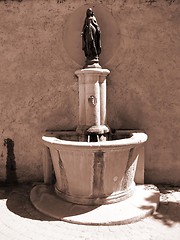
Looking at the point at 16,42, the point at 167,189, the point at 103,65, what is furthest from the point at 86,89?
the point at 167,189

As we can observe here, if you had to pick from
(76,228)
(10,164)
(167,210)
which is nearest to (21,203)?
(10,164)

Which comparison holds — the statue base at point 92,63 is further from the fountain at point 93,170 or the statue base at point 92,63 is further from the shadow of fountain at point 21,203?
the shadow of fountain at point 21,203

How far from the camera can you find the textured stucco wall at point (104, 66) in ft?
14.2

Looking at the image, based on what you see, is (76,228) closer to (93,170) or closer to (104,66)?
(93,170)

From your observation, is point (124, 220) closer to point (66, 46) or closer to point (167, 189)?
point (167, 189)

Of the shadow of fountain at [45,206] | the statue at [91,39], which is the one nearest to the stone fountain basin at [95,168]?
the shadow of fountain at [45,206]

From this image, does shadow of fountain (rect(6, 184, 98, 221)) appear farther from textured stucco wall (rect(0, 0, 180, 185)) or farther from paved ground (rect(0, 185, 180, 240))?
textured stucco wall (rect(0, 0, 180, 185))

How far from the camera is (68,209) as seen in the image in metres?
3.44

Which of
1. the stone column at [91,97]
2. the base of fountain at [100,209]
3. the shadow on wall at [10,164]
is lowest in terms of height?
the base of fountain at [100,209]

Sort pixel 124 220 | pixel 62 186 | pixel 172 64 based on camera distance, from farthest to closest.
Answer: pixel 172 64, pixel 62 186, pixel 124 220

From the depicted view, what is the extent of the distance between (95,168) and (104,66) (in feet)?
6.81

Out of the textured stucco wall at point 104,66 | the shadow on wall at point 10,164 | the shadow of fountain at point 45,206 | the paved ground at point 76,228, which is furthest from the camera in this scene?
the shadow on wall at point 10,164

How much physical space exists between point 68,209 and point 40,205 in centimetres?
47

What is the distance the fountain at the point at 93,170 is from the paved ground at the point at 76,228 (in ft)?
0.34
